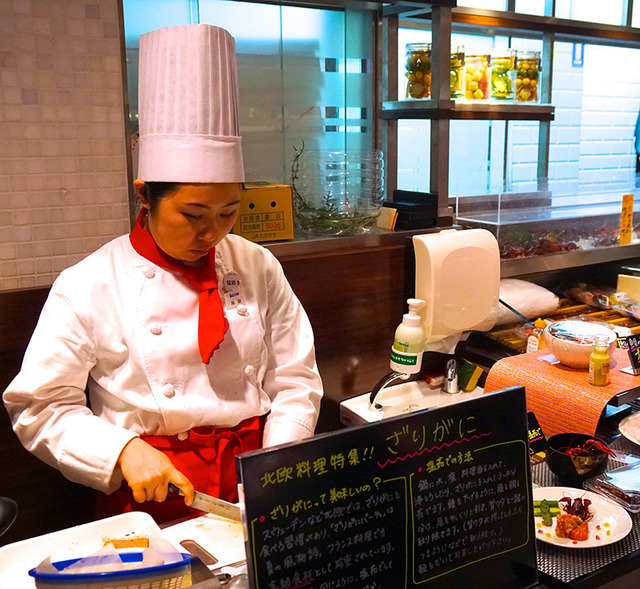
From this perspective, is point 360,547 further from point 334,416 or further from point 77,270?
point 334,416

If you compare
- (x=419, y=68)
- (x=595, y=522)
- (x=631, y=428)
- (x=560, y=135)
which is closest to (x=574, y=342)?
(x=631, y=428)

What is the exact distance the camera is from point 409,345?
2.49 meters

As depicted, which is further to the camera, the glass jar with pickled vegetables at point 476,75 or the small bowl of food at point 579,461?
the glass jar with pickled vegetables at point 476,75

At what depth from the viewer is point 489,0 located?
12.4 ft

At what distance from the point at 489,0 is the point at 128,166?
2.41 m

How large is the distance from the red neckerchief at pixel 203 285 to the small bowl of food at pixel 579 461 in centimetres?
81

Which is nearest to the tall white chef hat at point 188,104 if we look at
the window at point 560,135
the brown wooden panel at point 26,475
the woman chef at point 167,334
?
the woman chef at point 167,334

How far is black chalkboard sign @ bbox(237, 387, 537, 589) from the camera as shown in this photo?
1.05 metres

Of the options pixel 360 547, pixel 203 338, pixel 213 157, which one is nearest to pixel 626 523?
pixel 360 547

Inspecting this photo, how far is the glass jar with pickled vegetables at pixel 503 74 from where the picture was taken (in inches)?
124

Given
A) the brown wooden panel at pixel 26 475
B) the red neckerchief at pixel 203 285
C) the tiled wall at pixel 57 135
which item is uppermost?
the tiled wall at pixel 57 135

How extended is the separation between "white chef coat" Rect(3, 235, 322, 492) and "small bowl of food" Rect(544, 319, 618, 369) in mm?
777

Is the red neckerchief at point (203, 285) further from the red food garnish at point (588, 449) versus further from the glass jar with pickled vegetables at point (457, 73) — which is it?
the glass jar with pickled vegetables at point (457, 73)

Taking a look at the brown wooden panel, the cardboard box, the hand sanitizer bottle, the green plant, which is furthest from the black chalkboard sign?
the green plant
